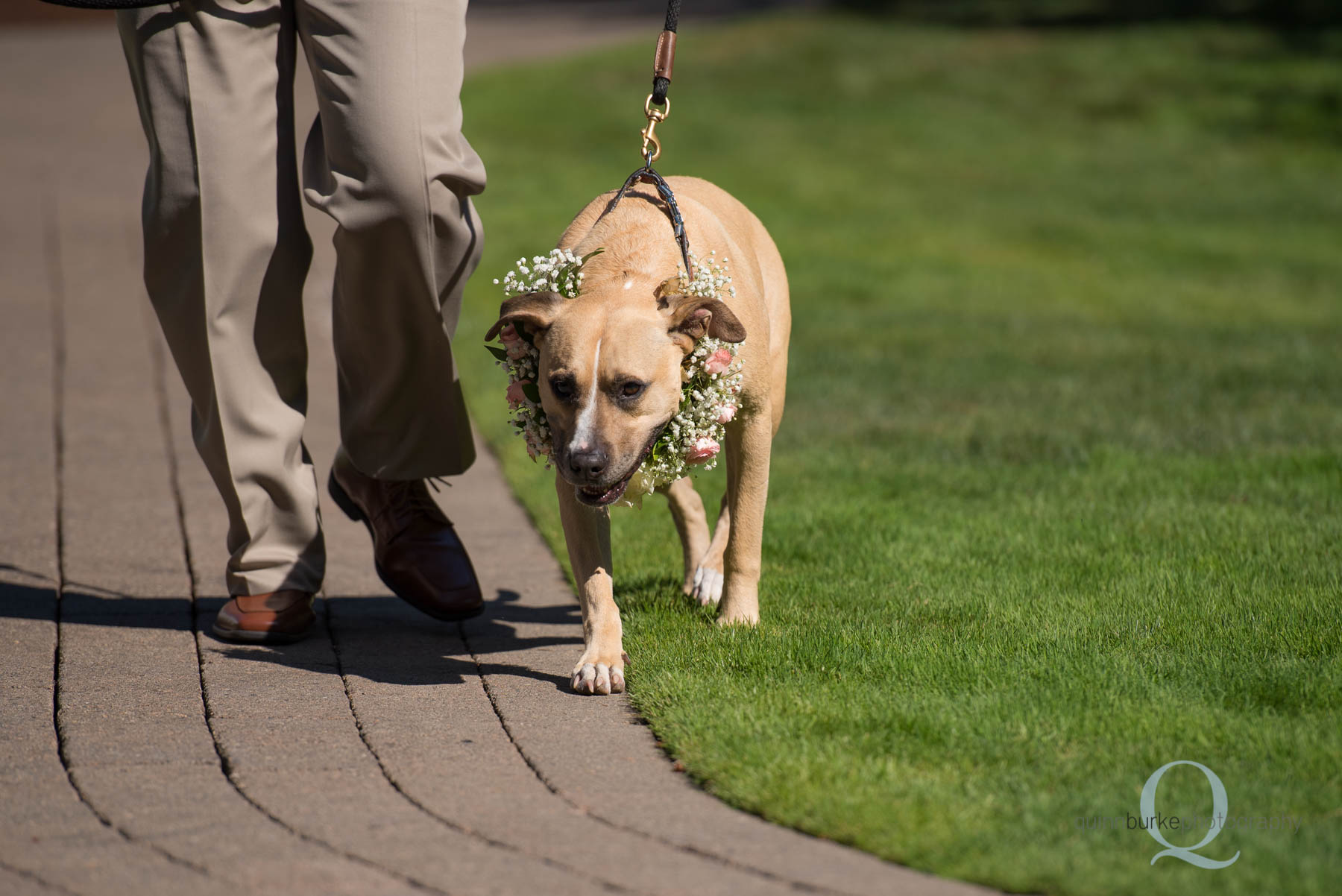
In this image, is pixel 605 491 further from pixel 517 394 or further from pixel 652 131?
pixel 652 131

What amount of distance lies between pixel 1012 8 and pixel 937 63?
209 inches

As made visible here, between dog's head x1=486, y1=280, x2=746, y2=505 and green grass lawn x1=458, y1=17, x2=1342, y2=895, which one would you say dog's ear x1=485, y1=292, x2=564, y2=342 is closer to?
dog's head x1=486, y1=280, x2=746, y2=505

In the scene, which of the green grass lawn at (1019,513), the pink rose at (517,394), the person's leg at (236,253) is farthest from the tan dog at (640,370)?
the person's leg at (236,253)

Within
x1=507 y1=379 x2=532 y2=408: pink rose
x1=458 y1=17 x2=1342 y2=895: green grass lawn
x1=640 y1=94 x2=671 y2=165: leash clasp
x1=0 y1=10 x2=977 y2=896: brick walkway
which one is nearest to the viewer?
x1=0 y1=10 x2=977 y2=896: brick walkway

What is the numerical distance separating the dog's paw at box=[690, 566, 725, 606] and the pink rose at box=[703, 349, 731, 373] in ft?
3.76

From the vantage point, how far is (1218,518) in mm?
5879

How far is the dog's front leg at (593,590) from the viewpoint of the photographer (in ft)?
14.1

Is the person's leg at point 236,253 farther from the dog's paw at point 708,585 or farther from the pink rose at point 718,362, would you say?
the pink rose at point 718,362

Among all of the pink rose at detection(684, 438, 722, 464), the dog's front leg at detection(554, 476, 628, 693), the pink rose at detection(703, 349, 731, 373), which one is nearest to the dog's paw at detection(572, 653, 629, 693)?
the dog's front leg at detection(554, 476, 628, 693)

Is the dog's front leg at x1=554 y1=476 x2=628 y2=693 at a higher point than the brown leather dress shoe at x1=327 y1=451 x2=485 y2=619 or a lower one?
higher

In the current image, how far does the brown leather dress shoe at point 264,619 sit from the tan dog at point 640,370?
961mm

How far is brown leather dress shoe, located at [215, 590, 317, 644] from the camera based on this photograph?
4.70 metres

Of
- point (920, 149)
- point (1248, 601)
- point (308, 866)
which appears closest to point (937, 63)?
point (920, 149)

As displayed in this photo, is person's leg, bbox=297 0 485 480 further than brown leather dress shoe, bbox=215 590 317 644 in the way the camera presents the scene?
No
